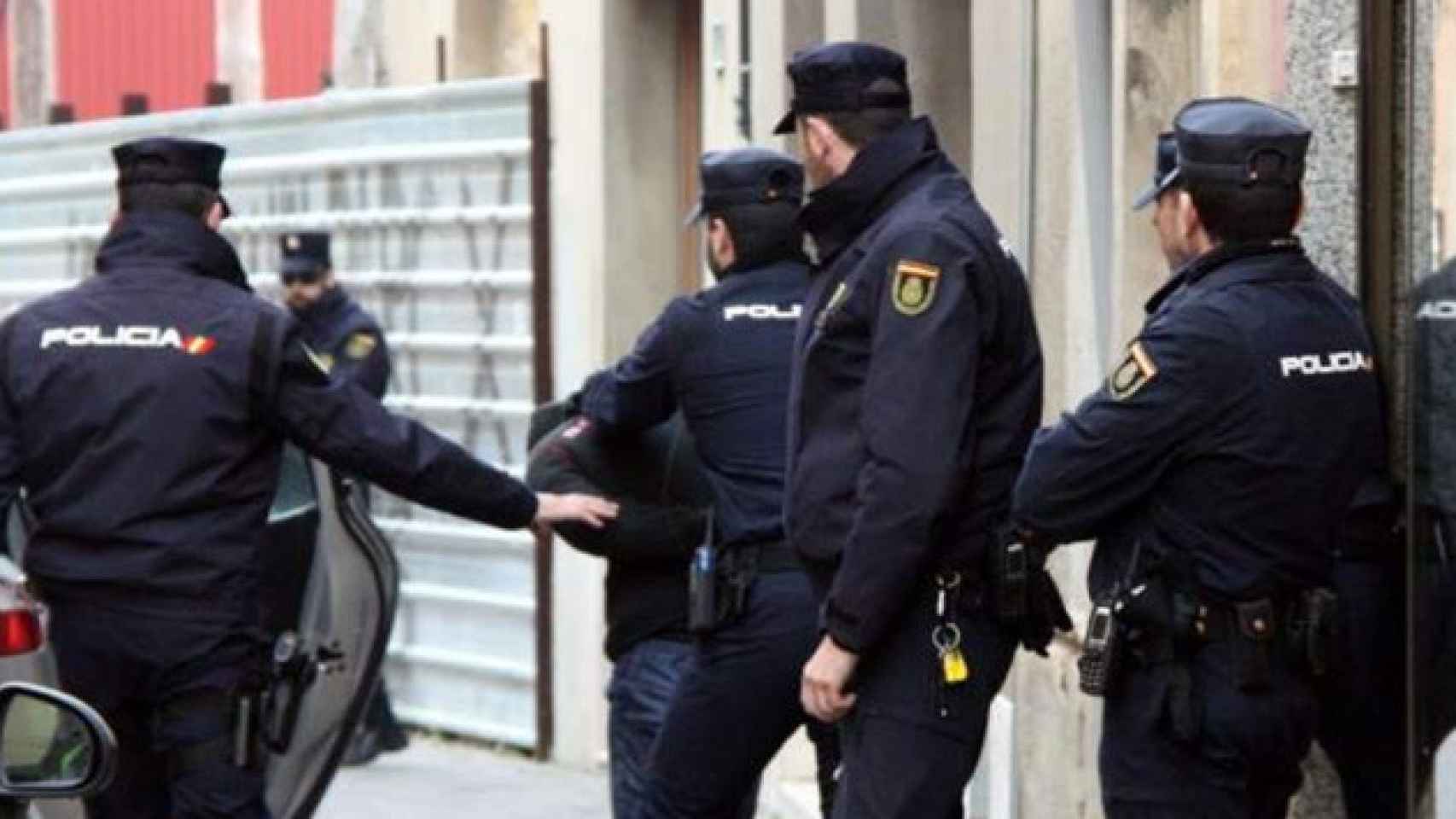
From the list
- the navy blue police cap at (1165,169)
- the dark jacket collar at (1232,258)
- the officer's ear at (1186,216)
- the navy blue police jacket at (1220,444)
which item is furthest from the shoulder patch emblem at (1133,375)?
the navy blue police cap at (1165,169)

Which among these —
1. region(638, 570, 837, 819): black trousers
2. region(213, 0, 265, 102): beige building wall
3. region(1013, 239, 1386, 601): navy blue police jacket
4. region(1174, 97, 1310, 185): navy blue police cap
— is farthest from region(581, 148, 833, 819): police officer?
region(213, 0, 265, 102): beige building wall

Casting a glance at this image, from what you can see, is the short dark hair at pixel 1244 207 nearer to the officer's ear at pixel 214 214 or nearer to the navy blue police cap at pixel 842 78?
the navy blue police cap at pixel 842 78

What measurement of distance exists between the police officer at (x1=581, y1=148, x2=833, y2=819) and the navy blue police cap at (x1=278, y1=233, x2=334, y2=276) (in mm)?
6931

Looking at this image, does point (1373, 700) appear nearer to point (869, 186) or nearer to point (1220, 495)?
point (1220, 495)

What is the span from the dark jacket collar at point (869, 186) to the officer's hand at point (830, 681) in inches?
30.9

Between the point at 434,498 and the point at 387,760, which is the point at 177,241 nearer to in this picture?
the point at 434,498

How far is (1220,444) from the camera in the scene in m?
7.43

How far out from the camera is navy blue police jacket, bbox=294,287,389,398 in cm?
1667

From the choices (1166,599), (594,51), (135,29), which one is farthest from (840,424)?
(135,29)

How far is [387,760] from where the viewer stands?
16734 mm

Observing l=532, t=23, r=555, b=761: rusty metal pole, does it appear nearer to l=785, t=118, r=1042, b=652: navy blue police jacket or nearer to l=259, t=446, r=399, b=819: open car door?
l=259, t=446, r=399, b=819: open car door

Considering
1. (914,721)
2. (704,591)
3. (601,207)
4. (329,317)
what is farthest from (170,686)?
(329,317)

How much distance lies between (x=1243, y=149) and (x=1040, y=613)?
92cm

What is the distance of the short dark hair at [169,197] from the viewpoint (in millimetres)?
9133
